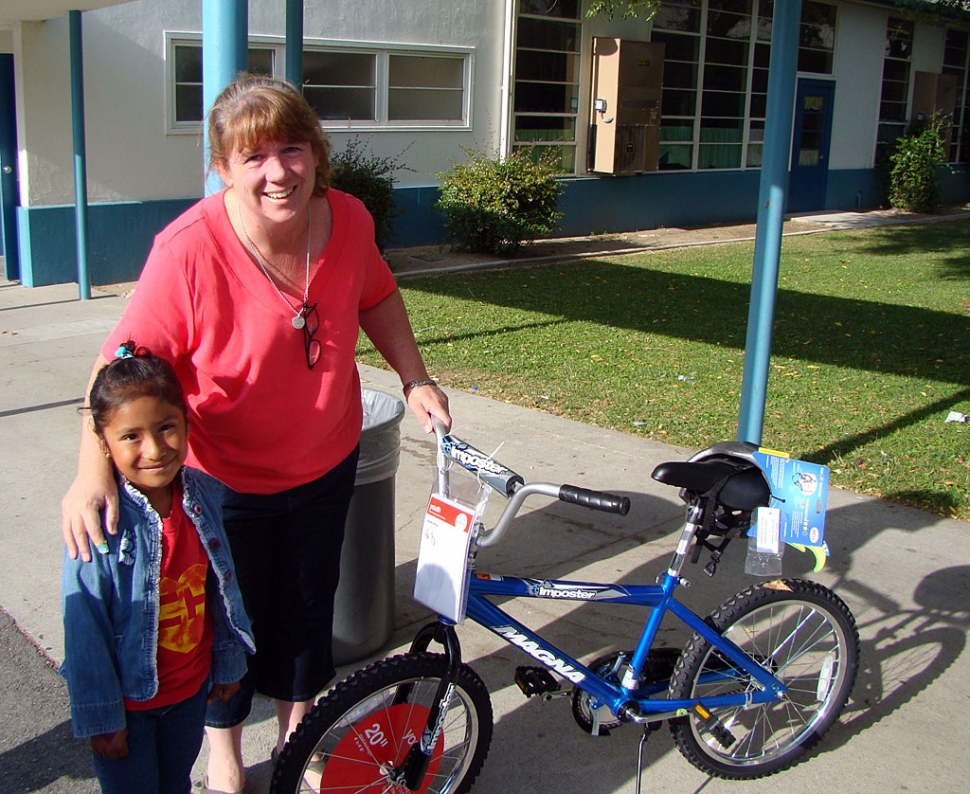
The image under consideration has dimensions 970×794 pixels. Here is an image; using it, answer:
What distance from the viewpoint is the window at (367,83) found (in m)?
11.4

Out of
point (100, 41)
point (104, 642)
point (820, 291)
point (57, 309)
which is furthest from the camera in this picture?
point (820, 291)

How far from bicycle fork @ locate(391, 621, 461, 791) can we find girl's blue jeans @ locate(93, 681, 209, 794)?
51 centimetres

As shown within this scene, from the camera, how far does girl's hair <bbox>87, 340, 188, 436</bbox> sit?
209 centimetres

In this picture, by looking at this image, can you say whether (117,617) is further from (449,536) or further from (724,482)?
(724,482)

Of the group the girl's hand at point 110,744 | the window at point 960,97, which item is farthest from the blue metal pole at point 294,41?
the window at point 960,97

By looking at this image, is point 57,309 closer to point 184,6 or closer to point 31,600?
point 184,6

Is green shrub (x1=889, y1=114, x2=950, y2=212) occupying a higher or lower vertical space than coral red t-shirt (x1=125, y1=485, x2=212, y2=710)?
higher

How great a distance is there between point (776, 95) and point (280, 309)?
10.3ft

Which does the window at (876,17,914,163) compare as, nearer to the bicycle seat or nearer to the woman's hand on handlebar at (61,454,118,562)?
the bicycle seat

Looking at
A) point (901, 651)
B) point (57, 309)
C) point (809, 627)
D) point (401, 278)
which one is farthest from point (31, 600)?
point (401, 278)

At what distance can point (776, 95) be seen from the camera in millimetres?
4703

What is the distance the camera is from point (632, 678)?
2.81 metres

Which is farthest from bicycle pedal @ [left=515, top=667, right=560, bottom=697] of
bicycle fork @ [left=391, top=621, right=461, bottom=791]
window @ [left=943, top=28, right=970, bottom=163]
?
window @ [left=943, top=28, right=970, bottom=163]

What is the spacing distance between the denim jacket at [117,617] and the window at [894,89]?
21.0 meters
